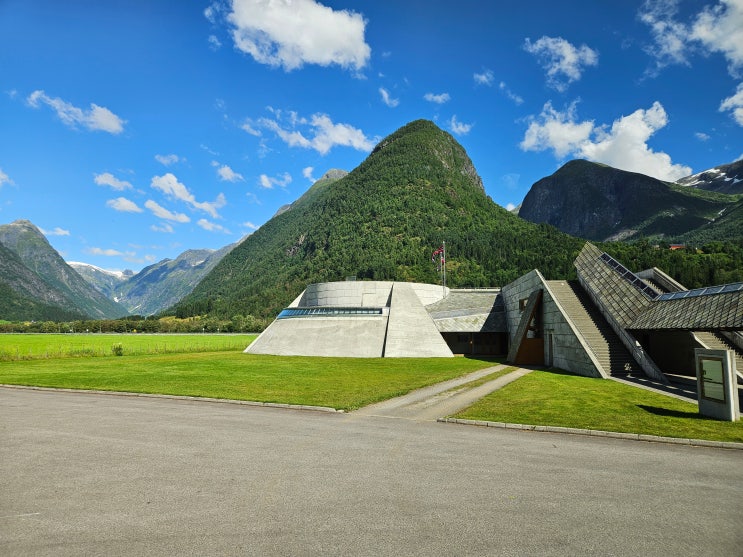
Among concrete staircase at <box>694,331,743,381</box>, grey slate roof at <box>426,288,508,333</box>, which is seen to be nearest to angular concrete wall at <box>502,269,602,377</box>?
concrete staircase at <box>694,331,743,381</box>

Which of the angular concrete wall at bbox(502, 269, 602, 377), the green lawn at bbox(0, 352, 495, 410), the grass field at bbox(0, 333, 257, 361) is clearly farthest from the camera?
the grass field at bbox(0, 333, 257, 361)

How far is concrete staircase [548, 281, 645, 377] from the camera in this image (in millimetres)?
26781

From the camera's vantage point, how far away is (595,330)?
3084cm

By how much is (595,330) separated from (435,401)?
18.6 meters

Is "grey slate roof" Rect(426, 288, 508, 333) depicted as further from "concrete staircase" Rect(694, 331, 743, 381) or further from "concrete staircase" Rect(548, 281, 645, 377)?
"concrete staircase" Rect(694, 331, 743, 381)

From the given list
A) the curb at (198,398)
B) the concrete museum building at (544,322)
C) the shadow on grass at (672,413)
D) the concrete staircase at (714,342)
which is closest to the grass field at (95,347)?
the concrete museum building at (544,322)

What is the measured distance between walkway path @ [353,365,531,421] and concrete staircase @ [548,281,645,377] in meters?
7.00

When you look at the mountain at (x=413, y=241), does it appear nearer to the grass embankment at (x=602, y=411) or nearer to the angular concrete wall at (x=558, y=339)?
the angular concrete wall at (x=558, y=339)

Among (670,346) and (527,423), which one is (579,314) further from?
(527,423)

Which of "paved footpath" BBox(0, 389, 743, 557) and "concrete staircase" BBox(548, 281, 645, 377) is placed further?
"concrete staircase" BBox(548, 281, 645, 377)

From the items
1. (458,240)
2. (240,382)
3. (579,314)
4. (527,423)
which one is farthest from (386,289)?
(458,240)

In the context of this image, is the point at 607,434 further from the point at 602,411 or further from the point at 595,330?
the point at 595,330

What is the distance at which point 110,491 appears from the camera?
7793 millimetres

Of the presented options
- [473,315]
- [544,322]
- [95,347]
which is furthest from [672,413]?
[95,347]
